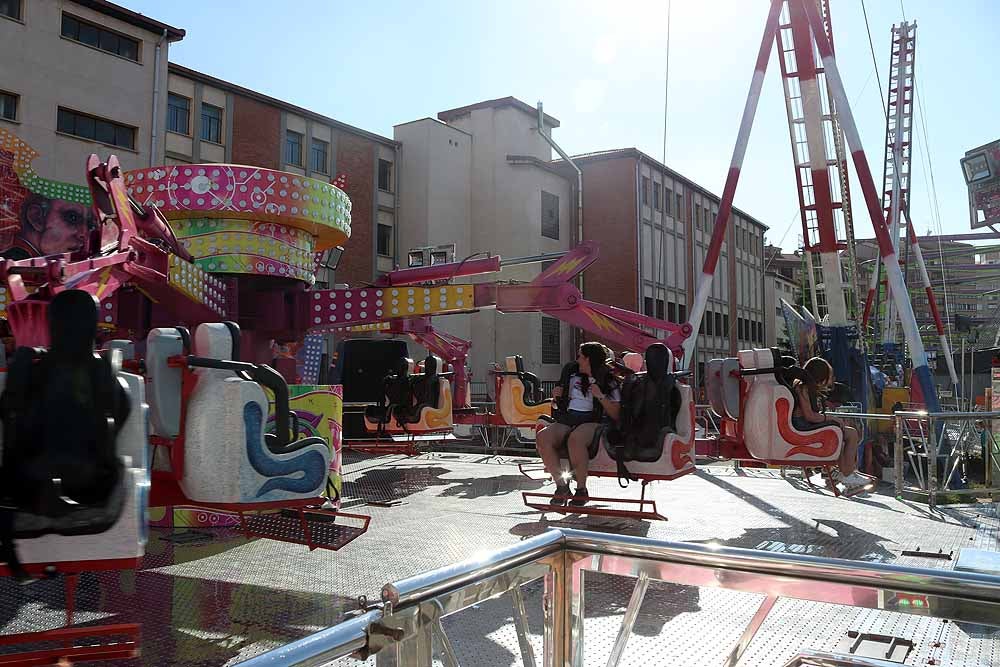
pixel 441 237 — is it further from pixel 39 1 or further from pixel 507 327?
pixel 39 1

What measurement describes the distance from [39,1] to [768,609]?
21785mm

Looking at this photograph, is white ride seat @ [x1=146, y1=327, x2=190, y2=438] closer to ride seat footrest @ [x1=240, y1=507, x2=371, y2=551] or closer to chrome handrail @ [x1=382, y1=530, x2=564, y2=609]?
ride seat footrest @ [x1=240, y1=507, x2=371, y2=551]

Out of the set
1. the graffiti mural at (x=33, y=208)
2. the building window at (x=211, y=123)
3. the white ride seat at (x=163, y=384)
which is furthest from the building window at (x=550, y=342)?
the white ride seat at (x=163, y=384)

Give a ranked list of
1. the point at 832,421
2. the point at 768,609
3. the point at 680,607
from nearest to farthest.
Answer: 1. the point at 768,609
2. the point at 680,607
3. the point at 832,421

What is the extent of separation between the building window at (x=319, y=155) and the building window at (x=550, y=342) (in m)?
10.8

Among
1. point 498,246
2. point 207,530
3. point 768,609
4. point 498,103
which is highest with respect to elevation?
Result: point 498,103

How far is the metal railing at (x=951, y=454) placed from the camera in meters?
7.60

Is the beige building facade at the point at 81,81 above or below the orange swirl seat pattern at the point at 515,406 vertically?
above

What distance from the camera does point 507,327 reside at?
31141 mm

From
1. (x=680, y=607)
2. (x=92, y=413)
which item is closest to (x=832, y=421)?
(x=680, y=607)

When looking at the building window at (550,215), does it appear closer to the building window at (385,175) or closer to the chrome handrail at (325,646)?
the building window at (385,175)

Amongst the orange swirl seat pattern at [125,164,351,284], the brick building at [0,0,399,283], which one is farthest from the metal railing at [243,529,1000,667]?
the brick building at [0,0,399,283]

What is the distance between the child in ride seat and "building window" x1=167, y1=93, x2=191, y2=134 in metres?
20.2

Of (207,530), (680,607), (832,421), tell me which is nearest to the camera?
(680,607)
